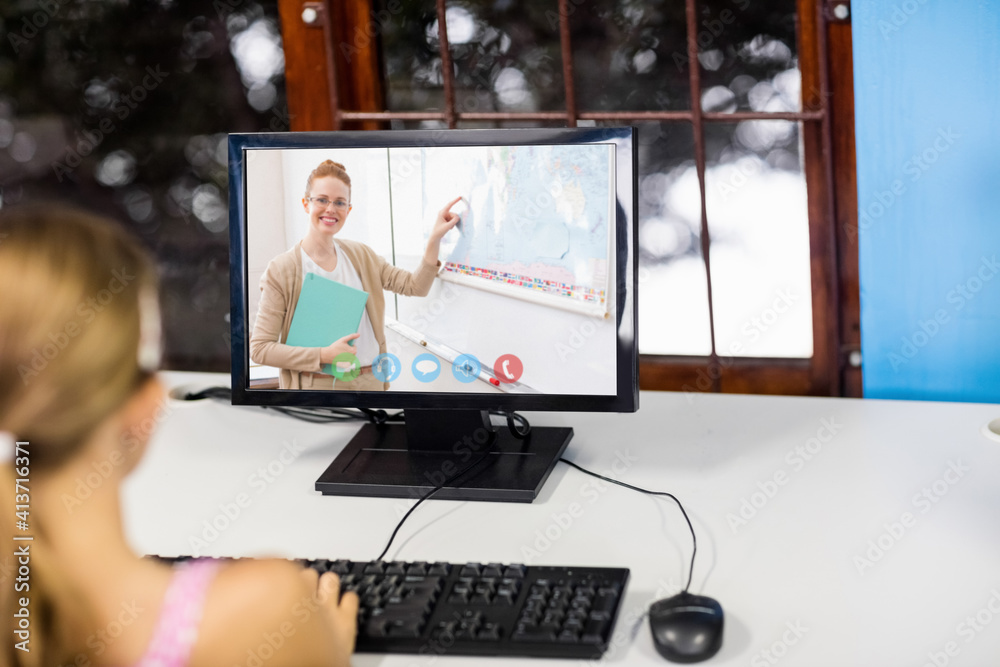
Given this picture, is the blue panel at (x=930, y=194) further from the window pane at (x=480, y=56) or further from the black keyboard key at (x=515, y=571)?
the black keyboard key at (x=515, y=571)

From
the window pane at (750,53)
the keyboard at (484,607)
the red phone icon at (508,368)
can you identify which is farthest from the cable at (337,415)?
the window pane at (750,53)

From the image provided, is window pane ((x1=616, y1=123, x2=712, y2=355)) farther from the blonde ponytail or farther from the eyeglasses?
the blonde ponytail

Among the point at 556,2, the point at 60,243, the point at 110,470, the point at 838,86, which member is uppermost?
the point at 556,2

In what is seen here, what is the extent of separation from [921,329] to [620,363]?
520 mm

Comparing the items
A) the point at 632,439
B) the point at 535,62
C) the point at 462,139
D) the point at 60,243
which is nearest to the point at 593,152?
the point at 462,139

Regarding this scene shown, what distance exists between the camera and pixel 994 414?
1.34 meters

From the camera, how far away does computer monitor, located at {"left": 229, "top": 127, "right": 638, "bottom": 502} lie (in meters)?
1.19

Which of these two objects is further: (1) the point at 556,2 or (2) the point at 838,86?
(1) the point at 556,2

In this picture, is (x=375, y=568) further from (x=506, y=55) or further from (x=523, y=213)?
(x=506, y=55)

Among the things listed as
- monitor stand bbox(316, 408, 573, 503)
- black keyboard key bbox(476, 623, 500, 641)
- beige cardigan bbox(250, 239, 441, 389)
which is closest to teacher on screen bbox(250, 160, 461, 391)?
beige cardigan bbox(250, 239, 441, 389)

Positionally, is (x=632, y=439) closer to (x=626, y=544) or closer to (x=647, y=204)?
(x=626, y=544)

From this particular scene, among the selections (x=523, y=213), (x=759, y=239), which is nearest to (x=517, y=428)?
(x=523, y=213)

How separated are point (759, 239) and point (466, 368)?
0.64m

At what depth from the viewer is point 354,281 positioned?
1.24 m
